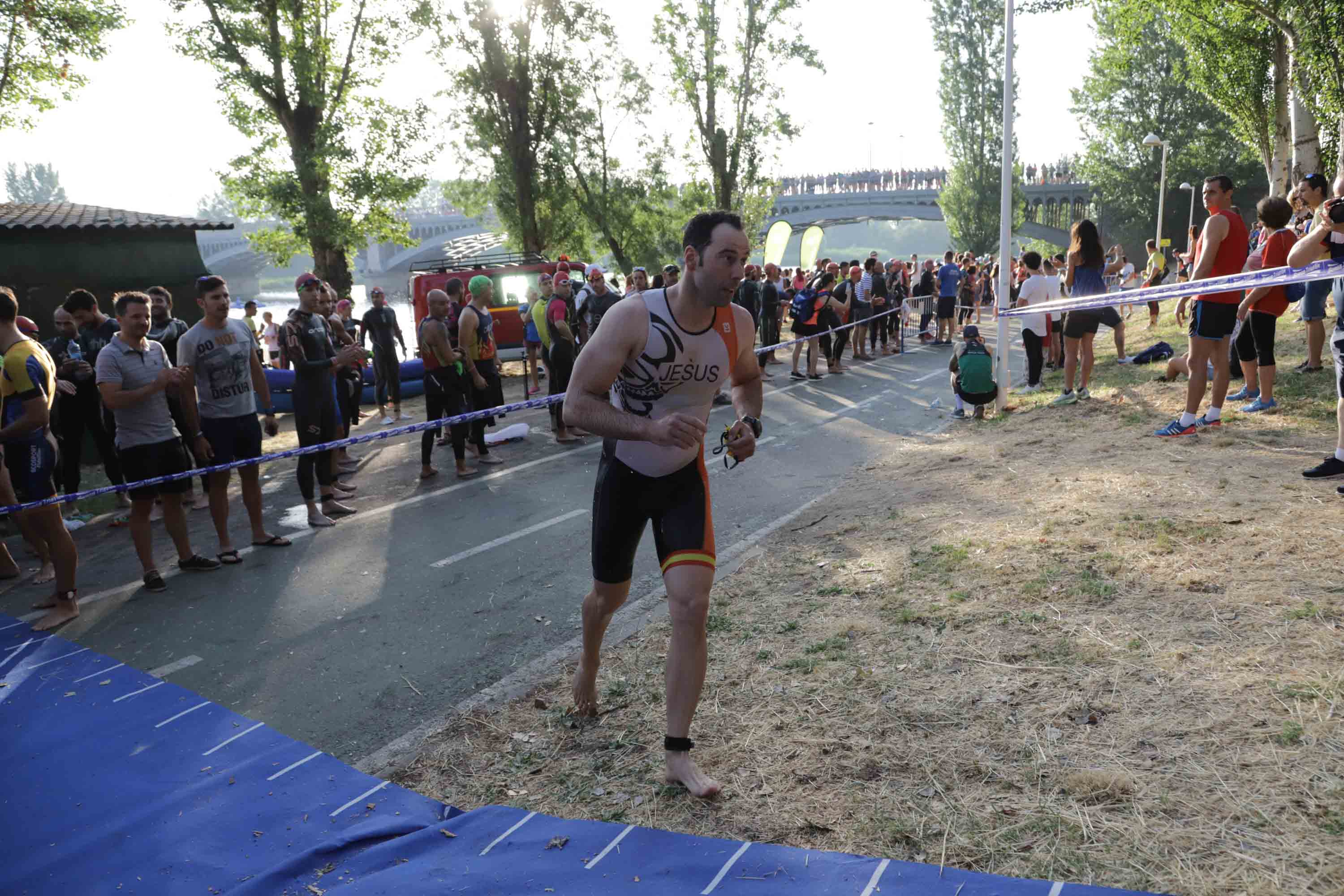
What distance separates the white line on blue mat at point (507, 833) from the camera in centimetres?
311

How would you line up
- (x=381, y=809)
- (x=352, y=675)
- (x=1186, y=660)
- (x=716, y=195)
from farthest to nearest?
(x=716, y=195) < (x=352, y=675) < (x=1186, y=660) < (x=381, y=809)

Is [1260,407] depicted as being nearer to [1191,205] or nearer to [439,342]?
[439,342]

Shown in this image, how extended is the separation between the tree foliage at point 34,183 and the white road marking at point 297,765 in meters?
172

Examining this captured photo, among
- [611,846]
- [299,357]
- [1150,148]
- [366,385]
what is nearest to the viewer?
[611,846]

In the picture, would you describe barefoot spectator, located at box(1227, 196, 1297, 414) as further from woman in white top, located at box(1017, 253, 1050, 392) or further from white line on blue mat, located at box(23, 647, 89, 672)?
white line on blue mat, located at box(23, 647, 89, 672)

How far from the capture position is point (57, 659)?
17.1 feet

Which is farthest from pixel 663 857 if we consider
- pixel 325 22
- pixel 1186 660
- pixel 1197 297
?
pixel 325 22

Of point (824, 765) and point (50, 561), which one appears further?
point (50, 561)

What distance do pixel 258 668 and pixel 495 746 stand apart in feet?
6.28

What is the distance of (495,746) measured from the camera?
3.89 meters

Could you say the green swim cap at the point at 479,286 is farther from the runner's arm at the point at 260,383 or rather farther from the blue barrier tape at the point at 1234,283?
the blue barrier tape at the point at 1234,283

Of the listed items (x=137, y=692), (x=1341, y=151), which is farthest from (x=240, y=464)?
(x=1341, y=151)

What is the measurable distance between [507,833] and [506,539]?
4223 mm

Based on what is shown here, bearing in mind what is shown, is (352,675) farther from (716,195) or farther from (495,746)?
(716,195)
